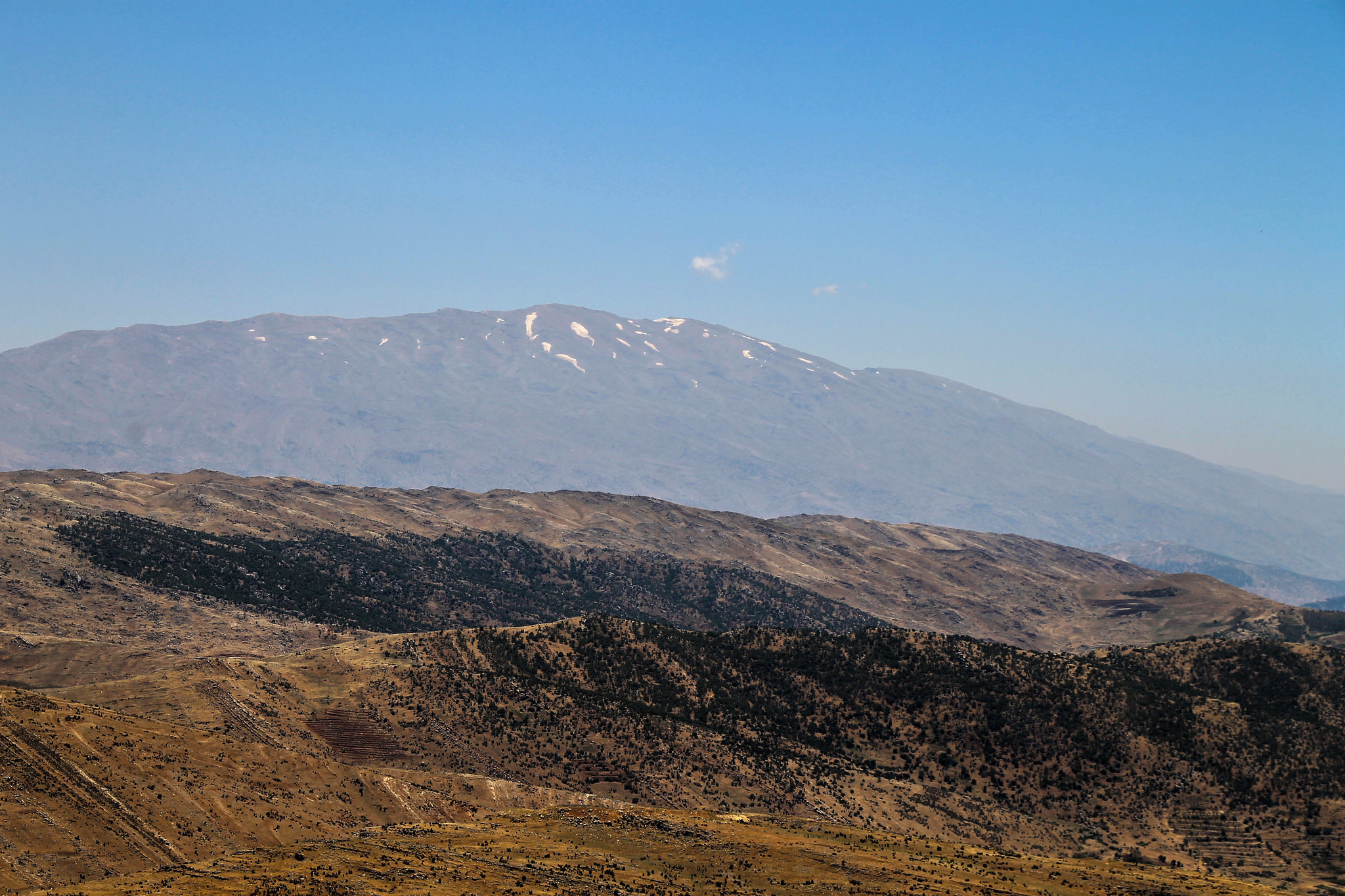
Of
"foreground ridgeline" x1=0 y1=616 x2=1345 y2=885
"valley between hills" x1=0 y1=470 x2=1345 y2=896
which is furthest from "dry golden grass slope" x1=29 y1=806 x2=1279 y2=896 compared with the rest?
"foreground ridgeline" x1=0 y1=616 x2=1345 y2=885

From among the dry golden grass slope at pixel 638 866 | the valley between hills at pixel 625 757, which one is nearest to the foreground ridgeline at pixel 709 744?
the valley between hills at pixel 625 757

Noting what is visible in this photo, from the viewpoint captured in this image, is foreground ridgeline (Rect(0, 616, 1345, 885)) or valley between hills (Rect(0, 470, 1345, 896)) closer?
valley between hills (Rect(0, 470, 1345, 896))

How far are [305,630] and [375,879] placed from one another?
121 metres

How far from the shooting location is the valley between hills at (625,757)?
6806 cm

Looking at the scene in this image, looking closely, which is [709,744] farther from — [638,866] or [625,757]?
[638,866]

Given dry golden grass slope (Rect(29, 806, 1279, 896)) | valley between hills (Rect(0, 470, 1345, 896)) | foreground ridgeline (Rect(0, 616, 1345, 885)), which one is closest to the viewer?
dry golden grass slope (Rect(29, 806, 1279, 896))

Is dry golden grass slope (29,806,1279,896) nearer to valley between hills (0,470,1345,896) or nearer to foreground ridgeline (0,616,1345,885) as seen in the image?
valley between hills (0,470,1345,896)

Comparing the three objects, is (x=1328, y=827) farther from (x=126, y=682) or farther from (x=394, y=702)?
(x=126, y=682)

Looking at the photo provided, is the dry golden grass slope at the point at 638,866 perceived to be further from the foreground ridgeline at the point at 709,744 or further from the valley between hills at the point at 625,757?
→ the foreground ridgeline at the point at 709,744

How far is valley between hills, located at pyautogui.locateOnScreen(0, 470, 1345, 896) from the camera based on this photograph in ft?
223

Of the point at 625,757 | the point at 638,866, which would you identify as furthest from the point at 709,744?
the point at 638,866

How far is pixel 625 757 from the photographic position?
104062 mm

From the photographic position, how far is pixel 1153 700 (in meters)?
125

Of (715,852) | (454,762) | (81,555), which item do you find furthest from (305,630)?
(715,852)
